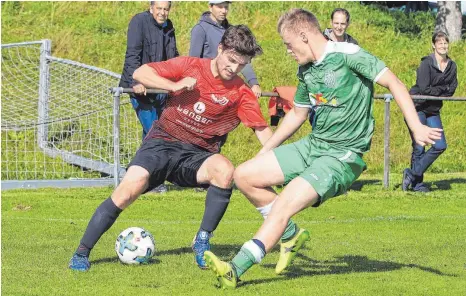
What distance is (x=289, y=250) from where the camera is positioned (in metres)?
7.75

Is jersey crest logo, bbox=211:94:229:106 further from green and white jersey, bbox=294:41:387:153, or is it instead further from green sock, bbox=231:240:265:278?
green sock, bbox=231:240:265:278

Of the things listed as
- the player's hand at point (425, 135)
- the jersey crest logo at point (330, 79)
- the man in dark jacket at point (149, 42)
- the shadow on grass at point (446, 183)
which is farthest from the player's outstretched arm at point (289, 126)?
the shadow on grass at point (446, 183)

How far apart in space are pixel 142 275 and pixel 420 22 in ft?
61.7

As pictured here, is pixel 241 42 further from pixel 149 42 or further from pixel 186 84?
pixel 149 42

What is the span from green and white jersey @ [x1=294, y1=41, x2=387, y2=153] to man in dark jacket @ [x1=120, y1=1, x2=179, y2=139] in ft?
16.2

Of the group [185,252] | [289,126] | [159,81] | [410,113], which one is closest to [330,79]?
[289,126]

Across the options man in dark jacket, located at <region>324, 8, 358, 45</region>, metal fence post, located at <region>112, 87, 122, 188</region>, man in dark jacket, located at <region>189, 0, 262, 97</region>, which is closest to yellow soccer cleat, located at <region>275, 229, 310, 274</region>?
man in dark jacket, located at <region>189, 0, 262, 97</region>

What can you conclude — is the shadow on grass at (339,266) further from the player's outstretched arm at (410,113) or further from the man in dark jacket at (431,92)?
the man in dark jacket at (431,92)

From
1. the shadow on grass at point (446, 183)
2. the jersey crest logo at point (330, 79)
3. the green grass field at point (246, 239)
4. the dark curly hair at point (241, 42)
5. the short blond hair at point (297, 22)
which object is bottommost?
the shadow on grass at point (446, 183)

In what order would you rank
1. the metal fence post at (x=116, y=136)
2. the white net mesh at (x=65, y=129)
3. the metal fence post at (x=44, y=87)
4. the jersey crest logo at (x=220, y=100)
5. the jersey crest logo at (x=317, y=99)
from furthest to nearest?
1. the metal fence post at (x=44, y=87)
2. the white net mesh at (x=65, y=129)
3. the metal fence post at (x=116, y=136)
4. the jersey crest logo at (x=220, y=100)
5. the jersey crest logo at (x=317, y=99)

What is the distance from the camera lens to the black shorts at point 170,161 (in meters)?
8.36

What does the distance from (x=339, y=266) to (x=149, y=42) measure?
4.88 m

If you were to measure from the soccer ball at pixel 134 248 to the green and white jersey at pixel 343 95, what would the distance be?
1734 millimetres

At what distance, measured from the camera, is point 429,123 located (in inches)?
545
